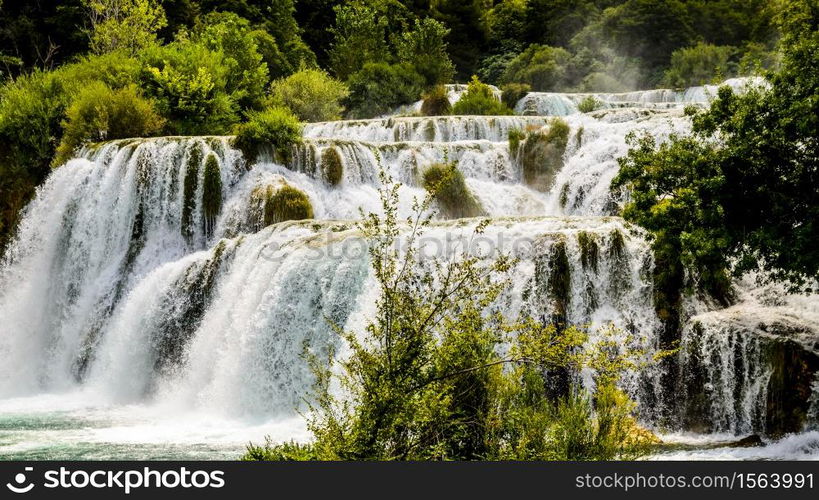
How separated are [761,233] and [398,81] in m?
26.2

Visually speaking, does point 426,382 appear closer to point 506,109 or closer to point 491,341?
point 491,341

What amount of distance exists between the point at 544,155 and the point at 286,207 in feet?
23.6

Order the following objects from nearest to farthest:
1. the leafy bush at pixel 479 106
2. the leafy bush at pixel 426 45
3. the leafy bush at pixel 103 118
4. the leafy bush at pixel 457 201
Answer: the leafy bush at pixel 457 201 < the leafy bush at pixel 103 118 < the leafy bush at pixel 479 106 < the leafy bush at pixel 426 45

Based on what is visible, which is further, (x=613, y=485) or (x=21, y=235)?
(x=21, y=235)

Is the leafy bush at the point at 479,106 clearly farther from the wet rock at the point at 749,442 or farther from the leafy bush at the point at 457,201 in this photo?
the wet rock at the point at 749,442

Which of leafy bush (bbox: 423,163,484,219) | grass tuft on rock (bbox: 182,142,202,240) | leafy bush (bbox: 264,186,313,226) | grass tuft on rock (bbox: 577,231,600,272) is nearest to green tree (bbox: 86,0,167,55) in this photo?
grass tuft on rock (bbox: 182,142,202,240)

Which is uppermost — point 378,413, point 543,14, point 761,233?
point 543,14

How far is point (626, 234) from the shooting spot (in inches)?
485

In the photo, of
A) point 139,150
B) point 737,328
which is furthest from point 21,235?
point 737,328

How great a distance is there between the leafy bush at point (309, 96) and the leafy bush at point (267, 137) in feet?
34.5

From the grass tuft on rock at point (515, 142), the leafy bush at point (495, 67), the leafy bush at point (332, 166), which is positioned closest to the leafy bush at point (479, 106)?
the grass tuft on rock at point (515, 142)

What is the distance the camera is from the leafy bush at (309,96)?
2992 centimetres

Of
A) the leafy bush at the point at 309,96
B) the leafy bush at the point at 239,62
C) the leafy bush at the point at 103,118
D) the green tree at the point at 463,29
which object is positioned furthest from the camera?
the green tree at the point at 463,29

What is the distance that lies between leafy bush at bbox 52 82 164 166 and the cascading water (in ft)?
3.73
